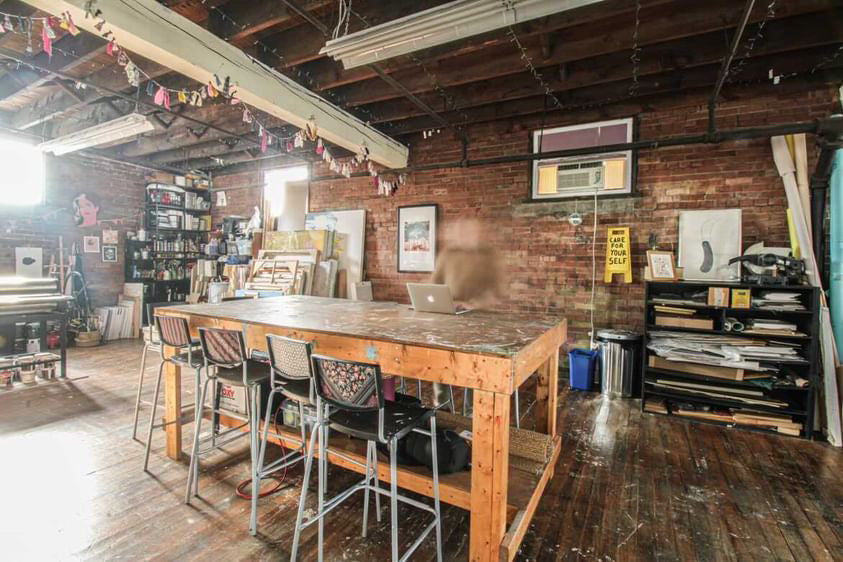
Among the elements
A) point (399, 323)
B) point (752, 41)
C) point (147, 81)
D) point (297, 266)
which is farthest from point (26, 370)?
point (752, 41)

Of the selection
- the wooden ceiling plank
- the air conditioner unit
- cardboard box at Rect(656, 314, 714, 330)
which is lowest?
cardboard box at Rect(656, 314, 714, 330)

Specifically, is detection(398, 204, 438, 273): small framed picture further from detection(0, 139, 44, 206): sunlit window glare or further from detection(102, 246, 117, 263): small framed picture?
detection(0, 139, 44, 206): sunlit window glare

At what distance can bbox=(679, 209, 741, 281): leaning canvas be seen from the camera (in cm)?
406

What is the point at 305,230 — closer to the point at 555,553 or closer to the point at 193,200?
the point at 193,200

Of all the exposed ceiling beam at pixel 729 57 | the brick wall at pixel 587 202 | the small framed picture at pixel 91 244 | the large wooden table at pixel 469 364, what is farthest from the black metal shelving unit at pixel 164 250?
the exposed ceiling beam at pixel 729 57

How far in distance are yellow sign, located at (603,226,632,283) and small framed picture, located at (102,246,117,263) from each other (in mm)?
8179

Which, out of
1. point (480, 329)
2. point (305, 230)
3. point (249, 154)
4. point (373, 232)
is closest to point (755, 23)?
point (480, 329)

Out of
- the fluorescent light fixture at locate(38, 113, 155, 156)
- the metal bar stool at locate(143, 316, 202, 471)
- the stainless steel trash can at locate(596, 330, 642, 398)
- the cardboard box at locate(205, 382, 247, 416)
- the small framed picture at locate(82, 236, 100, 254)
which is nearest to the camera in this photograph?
the metal bar stool at locate(143, 316, 202, 471)

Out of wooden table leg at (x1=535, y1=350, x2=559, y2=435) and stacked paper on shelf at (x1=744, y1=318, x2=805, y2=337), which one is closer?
wooden table leg at (x1=535, y1=350, x2=559, y2=435)

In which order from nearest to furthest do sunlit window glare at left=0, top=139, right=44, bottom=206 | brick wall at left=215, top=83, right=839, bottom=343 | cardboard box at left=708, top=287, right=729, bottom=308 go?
cardboard box at left=708, top=287, right=729, bottom=308, brick wall at left=215, top=83, right=839, bottom=343, sunlit window glare at left=0, top=139, right=44, bottom=206

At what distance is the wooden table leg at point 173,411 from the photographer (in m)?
2.79

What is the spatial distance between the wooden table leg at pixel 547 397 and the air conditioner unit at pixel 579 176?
2.83 metres

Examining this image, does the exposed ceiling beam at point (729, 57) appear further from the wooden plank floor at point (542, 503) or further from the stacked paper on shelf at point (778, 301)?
the wooden plank floor at point (542, 503)

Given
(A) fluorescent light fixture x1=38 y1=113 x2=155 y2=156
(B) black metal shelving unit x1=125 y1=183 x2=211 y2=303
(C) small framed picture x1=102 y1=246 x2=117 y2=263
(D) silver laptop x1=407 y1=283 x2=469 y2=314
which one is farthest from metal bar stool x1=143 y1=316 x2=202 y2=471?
(C) small framed picture x1=102 y1=246 x2=117 y2=263
